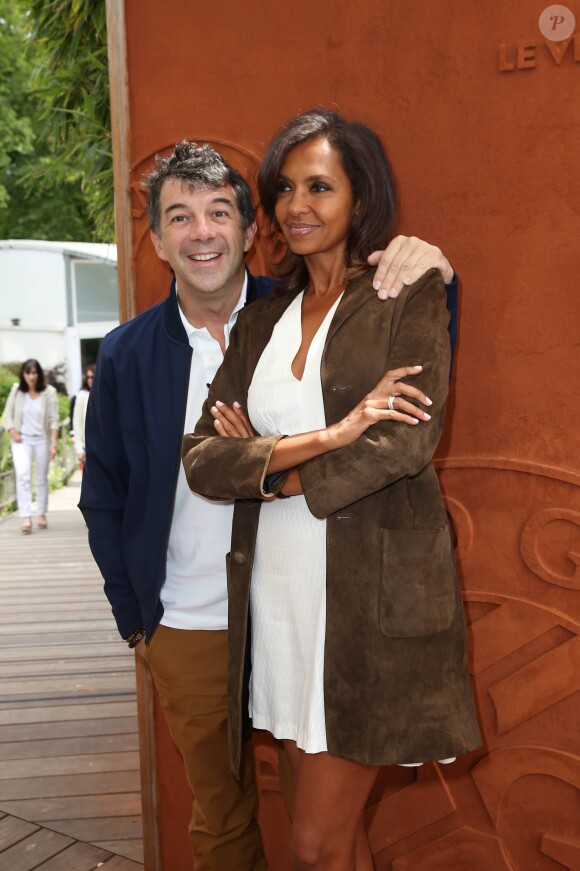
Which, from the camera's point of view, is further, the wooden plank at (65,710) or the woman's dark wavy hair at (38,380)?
the woman's dark wavy hair at (38,380)

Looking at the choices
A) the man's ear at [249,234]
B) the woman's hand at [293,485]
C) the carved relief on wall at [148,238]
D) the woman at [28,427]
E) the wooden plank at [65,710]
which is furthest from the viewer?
the woman at [28,427]

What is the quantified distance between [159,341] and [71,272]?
18.1 metres

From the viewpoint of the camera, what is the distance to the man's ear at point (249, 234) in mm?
2193

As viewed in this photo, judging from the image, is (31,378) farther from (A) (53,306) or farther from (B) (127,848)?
(A) (53,306)

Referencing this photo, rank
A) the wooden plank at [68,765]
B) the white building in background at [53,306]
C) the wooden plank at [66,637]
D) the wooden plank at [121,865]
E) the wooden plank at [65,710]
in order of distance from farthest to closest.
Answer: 1. the white building in background at [53,306]
2. the wooden plank at [66,637]
3. the wooden plank at [65,710]
4. the wooden plank at [68,765]
5. the wooden plank at [121,865]

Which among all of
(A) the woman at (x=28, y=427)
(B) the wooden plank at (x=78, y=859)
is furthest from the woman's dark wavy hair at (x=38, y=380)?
(B) the wooden plank at (x=78, y=859)

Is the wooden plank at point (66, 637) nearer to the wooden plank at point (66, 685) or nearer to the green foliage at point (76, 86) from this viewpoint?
the wooden plank at point (66, 685)

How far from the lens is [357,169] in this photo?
1.80m

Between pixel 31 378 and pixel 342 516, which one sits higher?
pixel 342 516

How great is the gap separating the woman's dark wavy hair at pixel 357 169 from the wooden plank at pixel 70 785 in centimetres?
257

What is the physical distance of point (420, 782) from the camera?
2.50 m

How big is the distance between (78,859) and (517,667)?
171 centimetres

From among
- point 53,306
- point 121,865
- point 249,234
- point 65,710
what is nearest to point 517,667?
point 249,234

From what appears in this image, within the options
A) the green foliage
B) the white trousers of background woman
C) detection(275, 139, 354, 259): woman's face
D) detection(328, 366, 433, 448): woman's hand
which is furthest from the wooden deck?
the green foliage
